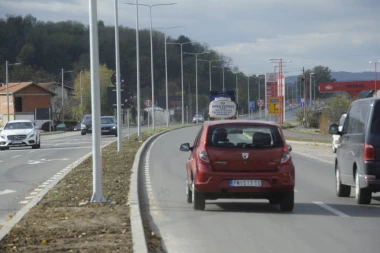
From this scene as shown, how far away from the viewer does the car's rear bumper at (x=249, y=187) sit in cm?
1348

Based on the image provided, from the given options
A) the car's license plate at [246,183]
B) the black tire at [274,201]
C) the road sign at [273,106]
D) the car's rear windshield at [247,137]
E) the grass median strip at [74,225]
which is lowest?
the black tire at [274,201]

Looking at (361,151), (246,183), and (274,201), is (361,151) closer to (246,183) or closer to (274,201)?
(274,201)

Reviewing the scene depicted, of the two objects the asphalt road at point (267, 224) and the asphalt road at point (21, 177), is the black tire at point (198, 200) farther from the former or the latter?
the asphalt road at point (21, 177)

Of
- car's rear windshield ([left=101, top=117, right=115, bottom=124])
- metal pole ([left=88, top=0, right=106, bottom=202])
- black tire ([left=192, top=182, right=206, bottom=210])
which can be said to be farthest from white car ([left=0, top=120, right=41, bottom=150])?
black tire ([left=192, top=182, right=206, bottom=210])

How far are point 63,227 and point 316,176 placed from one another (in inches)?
485

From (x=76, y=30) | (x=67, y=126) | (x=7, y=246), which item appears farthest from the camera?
(x=76, y=30)

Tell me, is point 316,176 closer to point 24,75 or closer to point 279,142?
point 279,142

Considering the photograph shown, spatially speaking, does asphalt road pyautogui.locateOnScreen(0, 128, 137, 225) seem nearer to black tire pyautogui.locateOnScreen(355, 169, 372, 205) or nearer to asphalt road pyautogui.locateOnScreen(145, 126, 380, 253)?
asphalt road pyautogui.locateOnScreen(145, 126, 380, 253)

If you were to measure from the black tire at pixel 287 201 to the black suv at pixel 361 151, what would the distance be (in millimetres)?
1417

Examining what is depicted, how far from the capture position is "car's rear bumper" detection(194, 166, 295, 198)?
13.5m

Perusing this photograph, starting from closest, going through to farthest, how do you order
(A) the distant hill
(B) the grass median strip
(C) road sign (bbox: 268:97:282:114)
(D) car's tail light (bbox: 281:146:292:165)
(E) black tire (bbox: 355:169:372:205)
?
1. (B) the grass median strip
2. (D) car's tail light (bbox: 281:146:292:165)
3. (E) black tire (bbox: 355:169:372:205)
4. (C) road sign (bbox: 268:97:282:114)
5. (A) the distant hill

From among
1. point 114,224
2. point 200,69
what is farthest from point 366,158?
point 200,69

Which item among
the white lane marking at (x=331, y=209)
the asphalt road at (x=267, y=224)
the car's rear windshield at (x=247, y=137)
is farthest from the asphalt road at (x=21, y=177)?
the white lane marking at (x=331, y=209)

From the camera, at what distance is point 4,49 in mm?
141500
